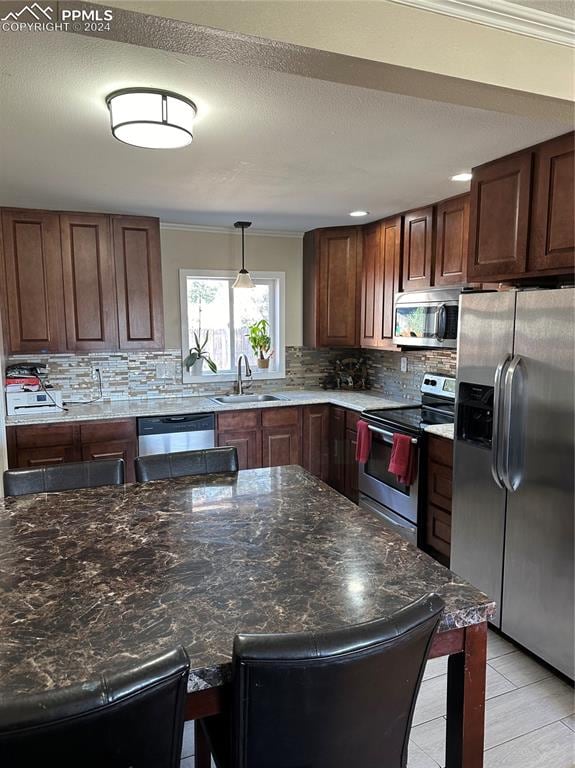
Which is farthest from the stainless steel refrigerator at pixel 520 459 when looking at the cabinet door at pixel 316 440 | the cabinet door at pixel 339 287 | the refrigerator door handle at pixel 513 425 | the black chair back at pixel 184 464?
the cabinet door at pixel 339 287

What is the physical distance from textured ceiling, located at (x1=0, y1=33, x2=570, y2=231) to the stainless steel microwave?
2.09 ft

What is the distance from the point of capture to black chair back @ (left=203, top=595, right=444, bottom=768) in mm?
879

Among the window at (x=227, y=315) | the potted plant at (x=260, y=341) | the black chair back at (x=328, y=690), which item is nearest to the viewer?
the black chair back at (x=328, y=690)

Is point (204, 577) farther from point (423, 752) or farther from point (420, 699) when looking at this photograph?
point (420, 699)

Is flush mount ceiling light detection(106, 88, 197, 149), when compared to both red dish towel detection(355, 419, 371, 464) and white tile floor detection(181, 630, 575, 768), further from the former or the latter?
red dish towel detection(355, 419, 371, 464)

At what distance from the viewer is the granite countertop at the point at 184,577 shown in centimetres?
106

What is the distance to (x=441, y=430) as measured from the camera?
3115 mm

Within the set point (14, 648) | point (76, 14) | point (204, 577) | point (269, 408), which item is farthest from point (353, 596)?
point (269, 408)

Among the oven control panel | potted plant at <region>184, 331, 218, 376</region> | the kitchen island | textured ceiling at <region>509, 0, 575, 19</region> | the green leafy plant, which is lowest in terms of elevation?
the kitchen island

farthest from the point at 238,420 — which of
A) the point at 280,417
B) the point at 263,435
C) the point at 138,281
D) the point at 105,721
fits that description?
the point at 105,721

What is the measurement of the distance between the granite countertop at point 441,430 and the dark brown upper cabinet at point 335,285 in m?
1.42

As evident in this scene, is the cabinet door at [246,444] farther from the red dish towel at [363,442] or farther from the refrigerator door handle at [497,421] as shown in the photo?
the refrigerator door handle at [497,421]

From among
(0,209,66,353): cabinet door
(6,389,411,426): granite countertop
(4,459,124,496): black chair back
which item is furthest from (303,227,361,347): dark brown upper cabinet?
(4,459,124,496): black chair back

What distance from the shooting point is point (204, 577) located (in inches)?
53.4
